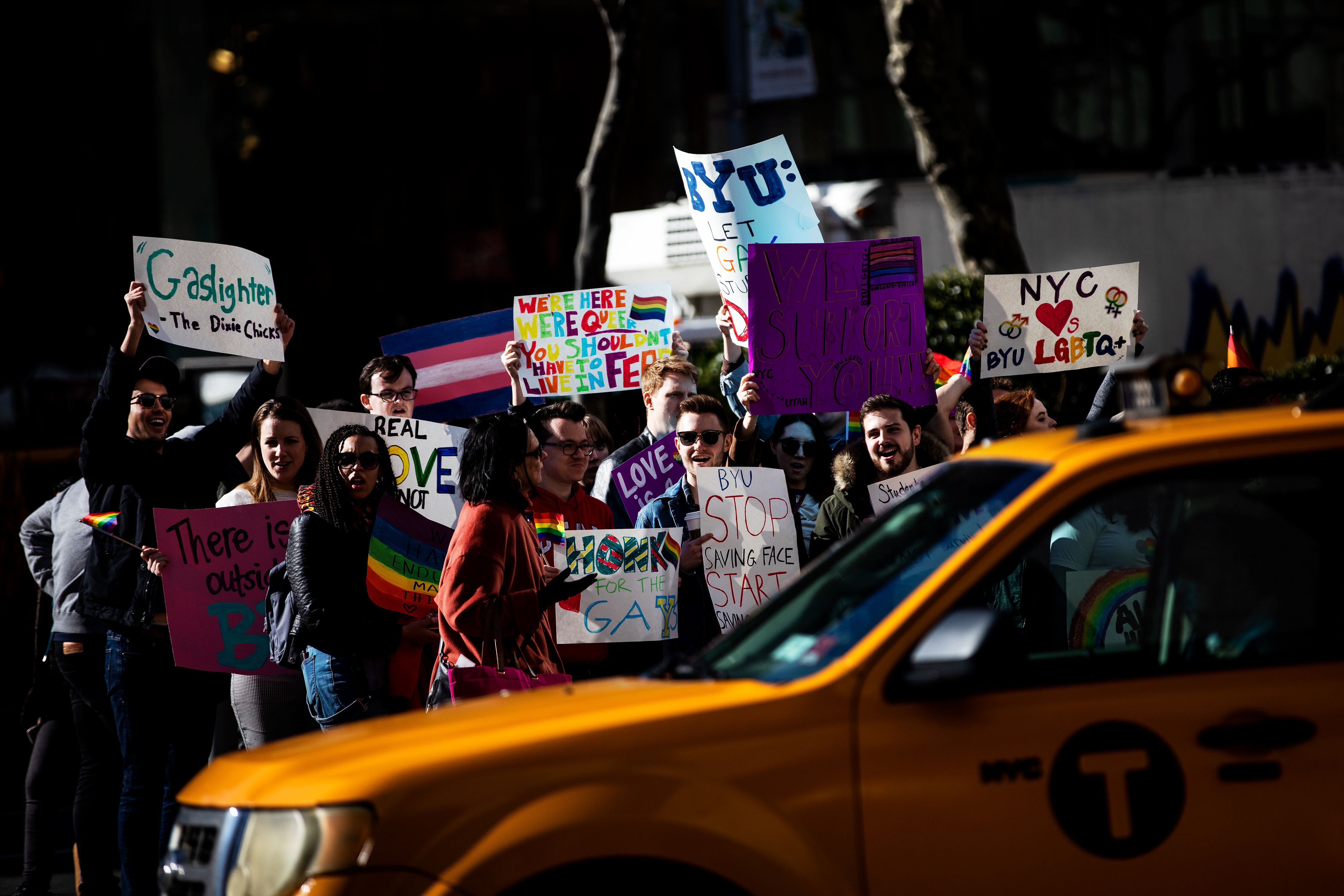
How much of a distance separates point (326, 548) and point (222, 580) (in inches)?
25.6

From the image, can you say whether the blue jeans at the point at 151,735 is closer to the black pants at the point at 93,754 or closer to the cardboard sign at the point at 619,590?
the black pants at the point at 93,754

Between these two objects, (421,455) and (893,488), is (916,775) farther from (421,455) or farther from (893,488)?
(421,455)

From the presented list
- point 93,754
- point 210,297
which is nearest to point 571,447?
point 210,297

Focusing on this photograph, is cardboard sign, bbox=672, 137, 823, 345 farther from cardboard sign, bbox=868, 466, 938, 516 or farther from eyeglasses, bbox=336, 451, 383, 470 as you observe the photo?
eyeglasses, bbox=336, 451, 383, 470

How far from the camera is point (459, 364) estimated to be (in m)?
7.64

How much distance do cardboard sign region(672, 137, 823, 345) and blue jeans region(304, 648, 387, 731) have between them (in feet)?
8.37

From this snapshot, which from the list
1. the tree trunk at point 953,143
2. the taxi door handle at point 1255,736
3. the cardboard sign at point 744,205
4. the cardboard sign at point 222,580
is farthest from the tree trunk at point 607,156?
the taxi door handle at point 1255,736

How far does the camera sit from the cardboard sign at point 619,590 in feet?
18.5

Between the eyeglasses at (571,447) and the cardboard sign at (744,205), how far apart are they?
1326 millimetres

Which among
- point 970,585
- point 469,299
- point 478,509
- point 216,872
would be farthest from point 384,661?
point 469,299

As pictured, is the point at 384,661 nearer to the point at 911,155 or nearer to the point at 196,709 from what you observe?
the point at 196,709

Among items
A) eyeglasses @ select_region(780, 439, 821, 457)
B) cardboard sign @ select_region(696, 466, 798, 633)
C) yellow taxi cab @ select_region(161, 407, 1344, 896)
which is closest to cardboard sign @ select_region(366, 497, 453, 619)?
cardboard sign @ select_region(696, 466, 798, 633)

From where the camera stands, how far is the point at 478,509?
4930mm

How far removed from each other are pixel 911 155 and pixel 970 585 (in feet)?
62.1
